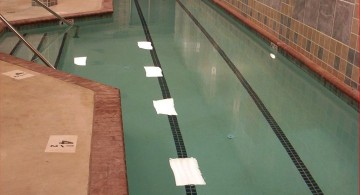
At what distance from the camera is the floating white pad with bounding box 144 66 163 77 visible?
4320 millimetres

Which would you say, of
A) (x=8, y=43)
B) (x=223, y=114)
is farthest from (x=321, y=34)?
(x=8, y=43)

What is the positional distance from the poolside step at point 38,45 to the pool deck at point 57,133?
46.5 inches

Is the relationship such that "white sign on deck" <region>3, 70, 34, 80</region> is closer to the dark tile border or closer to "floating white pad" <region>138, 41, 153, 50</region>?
the dark tile border

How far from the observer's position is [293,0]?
497 centimetres

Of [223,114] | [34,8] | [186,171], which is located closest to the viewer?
[186,171]

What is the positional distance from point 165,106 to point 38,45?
2268mm

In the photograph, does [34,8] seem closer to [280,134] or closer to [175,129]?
[175,129]

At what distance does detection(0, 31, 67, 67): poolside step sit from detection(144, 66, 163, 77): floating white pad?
0.89 m

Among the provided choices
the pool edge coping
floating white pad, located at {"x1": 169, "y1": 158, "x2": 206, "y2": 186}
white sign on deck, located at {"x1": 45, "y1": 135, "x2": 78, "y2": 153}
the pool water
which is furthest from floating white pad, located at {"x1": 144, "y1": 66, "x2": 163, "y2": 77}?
→ white sign on deck, located at {"x1": 45, "y1": 135, "x2": 78, "y2": 153}

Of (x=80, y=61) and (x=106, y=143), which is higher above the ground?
(x=106, y=143)

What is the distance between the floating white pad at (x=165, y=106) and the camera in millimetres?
3441

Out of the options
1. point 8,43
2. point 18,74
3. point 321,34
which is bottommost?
point 8,43

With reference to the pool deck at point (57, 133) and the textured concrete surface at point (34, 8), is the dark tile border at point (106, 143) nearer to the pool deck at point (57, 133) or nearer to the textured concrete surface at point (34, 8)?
the pool deck at point (57, 133)

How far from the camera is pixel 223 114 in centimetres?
345
